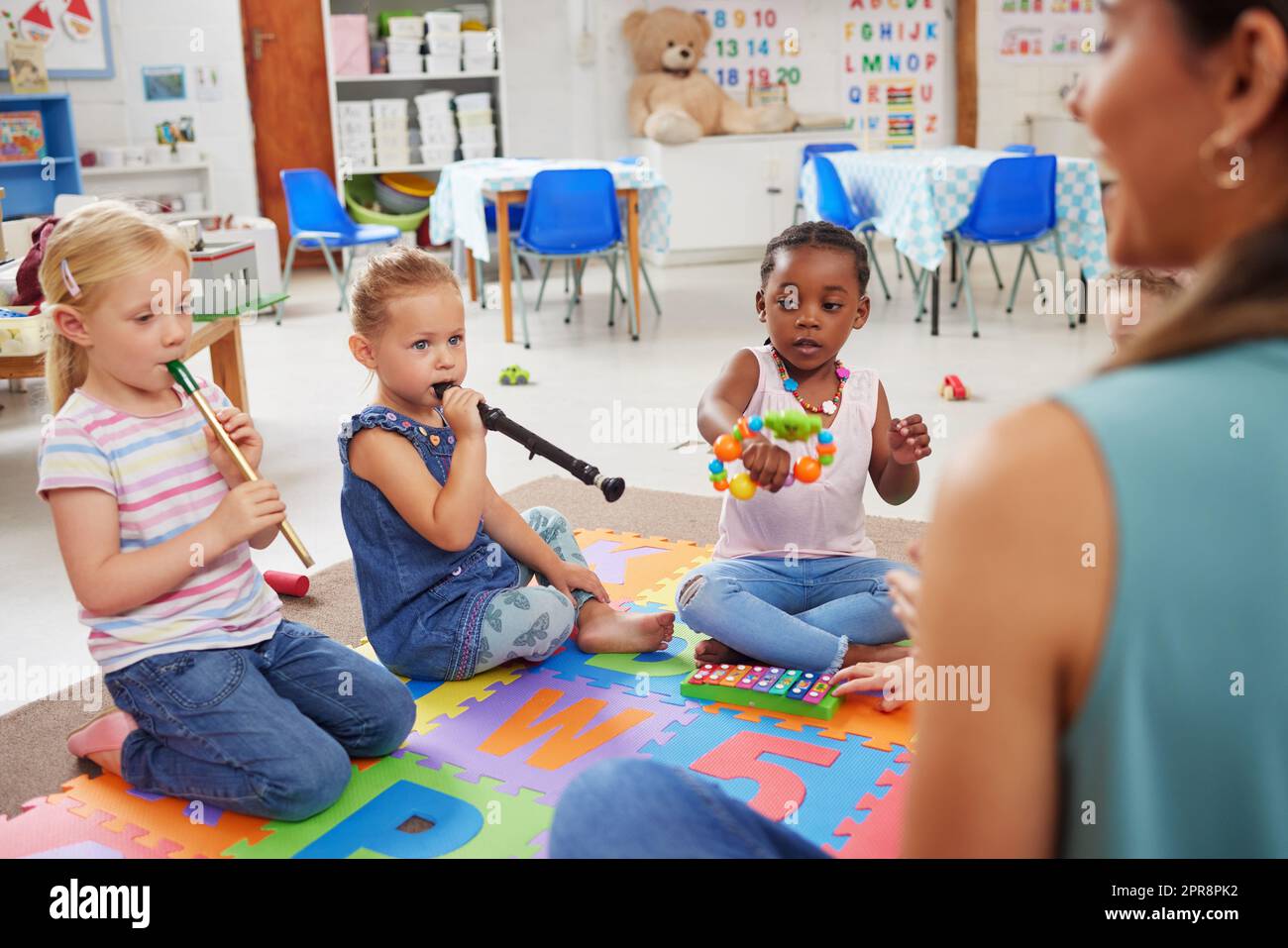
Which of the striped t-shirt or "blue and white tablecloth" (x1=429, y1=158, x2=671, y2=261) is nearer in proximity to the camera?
the striped t-shirt

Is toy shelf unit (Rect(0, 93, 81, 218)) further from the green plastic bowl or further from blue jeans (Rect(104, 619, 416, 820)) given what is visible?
blue jeans (Rect(104, 619, 416, 820))

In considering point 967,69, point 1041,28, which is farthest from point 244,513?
point 1041,28

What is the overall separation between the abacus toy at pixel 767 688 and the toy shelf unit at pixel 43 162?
197 inches

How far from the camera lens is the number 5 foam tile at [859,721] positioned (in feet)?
5.30

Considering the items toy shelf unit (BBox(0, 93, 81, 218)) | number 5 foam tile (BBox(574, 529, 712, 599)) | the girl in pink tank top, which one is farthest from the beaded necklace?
toy shelf unit (BBox(0, 93, 81, 218))

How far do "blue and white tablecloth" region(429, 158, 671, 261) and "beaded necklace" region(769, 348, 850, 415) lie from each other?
279 cm

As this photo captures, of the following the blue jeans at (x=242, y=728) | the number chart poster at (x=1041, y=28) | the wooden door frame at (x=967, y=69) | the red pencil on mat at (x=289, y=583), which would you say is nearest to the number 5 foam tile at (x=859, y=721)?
the blue jeans at (x=242, y=728)

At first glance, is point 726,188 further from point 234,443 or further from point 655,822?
point 655,822

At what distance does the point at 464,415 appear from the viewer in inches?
66.6

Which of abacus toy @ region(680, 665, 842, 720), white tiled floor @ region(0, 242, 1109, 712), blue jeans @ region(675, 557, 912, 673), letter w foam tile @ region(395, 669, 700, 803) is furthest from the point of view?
white tiled floor @ region(0, 242, 1109, 712)

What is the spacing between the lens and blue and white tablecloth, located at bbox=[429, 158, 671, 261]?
4.62 m

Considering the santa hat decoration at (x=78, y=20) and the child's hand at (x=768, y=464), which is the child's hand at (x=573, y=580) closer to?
the child's hand at (x=768, y=464)

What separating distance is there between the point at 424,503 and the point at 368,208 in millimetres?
5187
